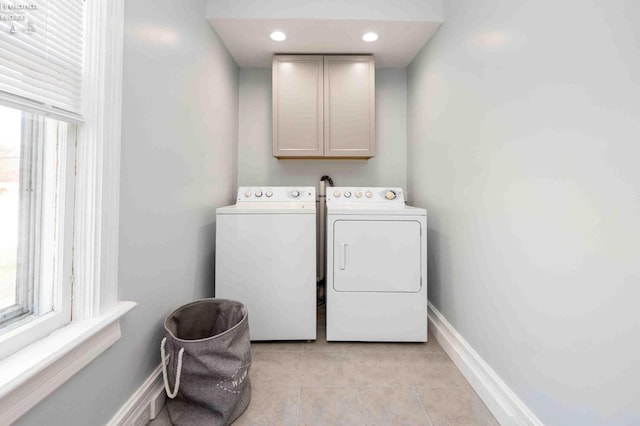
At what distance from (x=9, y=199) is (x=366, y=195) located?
196 centimetres

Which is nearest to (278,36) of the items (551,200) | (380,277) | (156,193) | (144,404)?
(156,193)

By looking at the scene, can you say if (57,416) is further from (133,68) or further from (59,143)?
(133,68)

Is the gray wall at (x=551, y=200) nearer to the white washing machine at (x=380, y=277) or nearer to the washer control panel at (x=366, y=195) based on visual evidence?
the white washing machine at (x=380, y=277)

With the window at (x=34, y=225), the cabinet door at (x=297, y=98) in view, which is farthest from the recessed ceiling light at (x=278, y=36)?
the window at (x=34, y=225)

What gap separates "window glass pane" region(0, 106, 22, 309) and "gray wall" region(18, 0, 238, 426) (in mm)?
297

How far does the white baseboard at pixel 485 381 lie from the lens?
44.2 inches

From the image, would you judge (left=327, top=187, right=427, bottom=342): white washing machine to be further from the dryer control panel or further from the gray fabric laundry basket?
the gray fabric laundry basket

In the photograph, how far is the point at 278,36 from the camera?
6.78ft

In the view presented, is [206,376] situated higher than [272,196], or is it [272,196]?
[272,196]

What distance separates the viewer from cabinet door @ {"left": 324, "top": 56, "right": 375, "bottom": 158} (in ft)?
7.68

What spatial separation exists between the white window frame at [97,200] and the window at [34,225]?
32 millimetres

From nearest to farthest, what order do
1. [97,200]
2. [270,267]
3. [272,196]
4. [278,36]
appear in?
[97,200] < [270,267] < [278,36] < [272,196]

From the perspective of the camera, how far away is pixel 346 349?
5.84 feet

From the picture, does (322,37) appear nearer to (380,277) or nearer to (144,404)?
(380,277)
